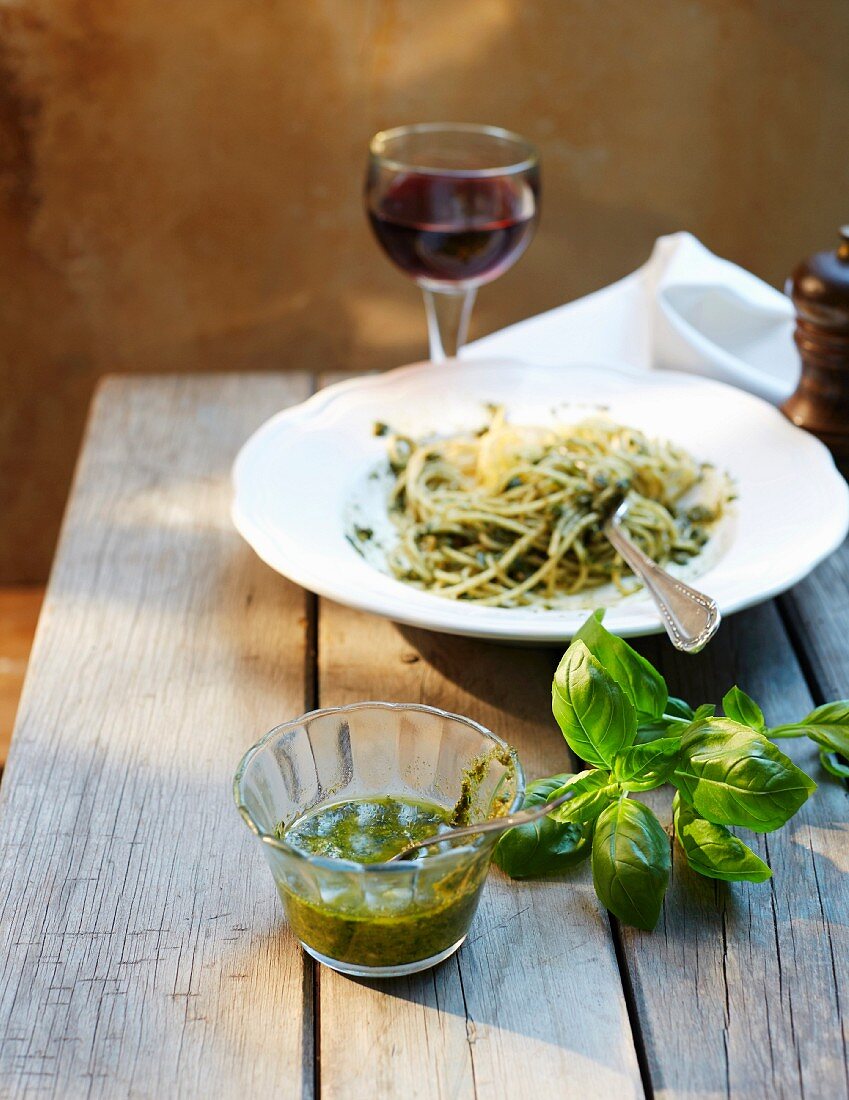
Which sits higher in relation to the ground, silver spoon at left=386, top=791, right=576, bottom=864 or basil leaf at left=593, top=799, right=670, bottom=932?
silver spoon at left=386, top=791, right=576, bottom=864

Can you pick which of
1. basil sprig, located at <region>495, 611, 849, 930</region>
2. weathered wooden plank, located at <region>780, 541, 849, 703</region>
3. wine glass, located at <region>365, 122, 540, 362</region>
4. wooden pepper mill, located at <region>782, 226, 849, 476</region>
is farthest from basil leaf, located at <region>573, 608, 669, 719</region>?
wine glass, located at <region>365, 122, 540, 362</region>

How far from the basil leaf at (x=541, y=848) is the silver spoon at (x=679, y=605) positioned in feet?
0.72

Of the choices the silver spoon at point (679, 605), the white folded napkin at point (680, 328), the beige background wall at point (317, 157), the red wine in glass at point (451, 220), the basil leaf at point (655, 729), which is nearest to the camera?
the basil leaf at point (655, 729)

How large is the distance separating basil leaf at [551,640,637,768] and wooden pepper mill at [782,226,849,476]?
78 cm

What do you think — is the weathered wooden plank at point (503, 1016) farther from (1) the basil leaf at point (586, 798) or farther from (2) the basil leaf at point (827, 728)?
(2) the basil leaf at point (827, 728)

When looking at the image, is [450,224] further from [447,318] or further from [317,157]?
[317,157]

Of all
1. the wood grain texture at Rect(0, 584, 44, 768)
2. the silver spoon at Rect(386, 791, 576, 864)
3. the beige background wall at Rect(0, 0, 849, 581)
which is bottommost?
the wood grain texture at Rect(0, 584, 44, 768)

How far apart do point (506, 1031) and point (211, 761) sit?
402 mm

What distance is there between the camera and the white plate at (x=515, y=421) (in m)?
1.19

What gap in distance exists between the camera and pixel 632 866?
0.90 metres

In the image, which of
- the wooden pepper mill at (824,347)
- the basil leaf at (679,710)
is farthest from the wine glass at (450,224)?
the basil leaf at (679,710)

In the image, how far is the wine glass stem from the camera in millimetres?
1801

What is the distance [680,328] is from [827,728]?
3.06 feet

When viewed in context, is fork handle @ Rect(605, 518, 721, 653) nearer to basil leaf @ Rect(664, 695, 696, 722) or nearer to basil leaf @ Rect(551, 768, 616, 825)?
basil leaf @ Rect(664, 695, 696, 722)
